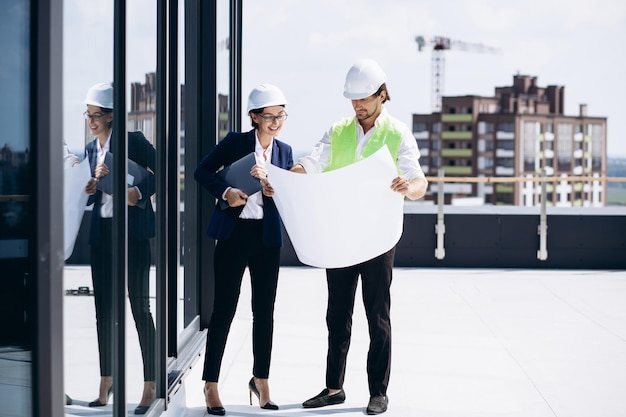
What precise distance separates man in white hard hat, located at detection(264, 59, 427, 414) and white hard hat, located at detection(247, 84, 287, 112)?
0.32m

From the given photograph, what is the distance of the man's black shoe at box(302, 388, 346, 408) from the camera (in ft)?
15.6

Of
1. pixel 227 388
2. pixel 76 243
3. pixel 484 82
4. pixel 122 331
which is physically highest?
pixel 484 82

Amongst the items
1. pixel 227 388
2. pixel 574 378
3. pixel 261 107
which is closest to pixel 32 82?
pixel 261 107

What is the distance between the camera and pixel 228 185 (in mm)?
4367

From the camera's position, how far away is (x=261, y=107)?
429 centimetres

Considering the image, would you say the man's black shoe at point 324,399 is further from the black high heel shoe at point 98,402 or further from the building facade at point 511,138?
the building facade at point 511,138

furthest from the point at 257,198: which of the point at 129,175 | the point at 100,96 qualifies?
the point at 100,96

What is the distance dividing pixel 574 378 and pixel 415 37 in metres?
153

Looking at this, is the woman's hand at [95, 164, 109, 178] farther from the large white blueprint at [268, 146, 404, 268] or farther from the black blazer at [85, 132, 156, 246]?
the large white blueprint at [268, 146, 404, 268]

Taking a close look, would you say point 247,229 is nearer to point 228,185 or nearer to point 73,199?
point 228,185

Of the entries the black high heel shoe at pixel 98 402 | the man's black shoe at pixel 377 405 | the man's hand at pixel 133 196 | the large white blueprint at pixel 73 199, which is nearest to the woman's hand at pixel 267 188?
the man's hand at pixel 133 196

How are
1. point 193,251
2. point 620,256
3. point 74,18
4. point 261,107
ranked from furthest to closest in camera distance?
point 620,256, point 193,251, point 261,107, point 74,18

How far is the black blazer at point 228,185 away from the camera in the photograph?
14.4 ft

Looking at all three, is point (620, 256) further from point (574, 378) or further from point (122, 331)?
point (122, 331)
